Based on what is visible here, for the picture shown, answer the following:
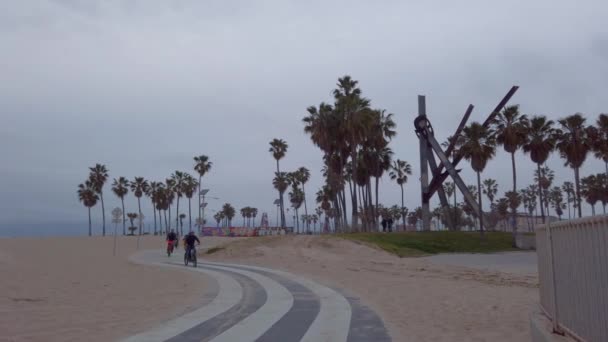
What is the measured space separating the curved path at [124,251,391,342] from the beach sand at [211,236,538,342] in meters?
0.63

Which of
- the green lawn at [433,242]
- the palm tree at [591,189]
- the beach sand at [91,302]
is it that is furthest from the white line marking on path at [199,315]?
the palm tree at [591,189]

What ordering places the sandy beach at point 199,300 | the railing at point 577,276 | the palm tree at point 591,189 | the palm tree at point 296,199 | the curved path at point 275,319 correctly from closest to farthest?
the railing at point 577,276, the curved path at point 275,319, the sandy beach at point 199,300, the palm tree at point 591,189, the palm tree at point 296,199

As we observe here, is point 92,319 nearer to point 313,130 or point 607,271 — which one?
point 607,271

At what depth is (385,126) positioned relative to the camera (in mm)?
61625

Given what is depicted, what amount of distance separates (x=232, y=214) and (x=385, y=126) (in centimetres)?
10919

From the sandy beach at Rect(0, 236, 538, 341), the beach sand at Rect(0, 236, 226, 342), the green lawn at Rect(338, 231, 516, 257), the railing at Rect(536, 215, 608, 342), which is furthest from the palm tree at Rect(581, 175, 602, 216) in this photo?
the railing at Rect(536, 215, 608, 342)

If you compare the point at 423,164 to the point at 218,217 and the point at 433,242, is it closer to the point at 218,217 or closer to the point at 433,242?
the point at 433,242

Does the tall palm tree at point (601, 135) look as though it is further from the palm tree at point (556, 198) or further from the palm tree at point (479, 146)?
the palm tree at point (556, 198)

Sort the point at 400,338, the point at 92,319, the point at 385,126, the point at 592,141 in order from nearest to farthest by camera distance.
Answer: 1. the point at 400,338
2. the point at 92,319
3. the point at 592,141
4. the point at 385,126

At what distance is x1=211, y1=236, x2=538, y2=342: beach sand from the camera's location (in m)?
11.1

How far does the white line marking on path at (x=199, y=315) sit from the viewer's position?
10.1m

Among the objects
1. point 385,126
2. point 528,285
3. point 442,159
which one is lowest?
point 528,285

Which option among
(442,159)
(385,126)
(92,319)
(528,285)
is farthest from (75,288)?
(385,126)

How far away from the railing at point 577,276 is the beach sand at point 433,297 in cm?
243
